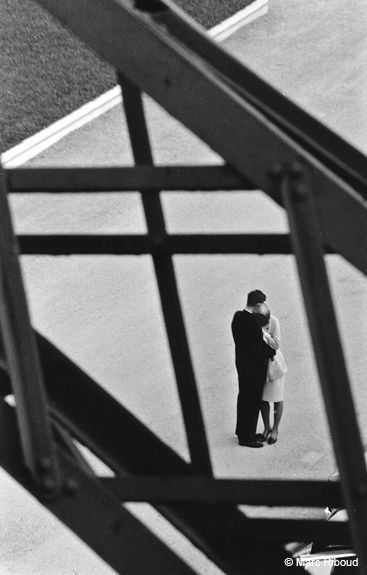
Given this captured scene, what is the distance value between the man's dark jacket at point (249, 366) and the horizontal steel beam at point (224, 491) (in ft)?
20.2

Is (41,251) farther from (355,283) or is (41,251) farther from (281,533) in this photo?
(355,283)

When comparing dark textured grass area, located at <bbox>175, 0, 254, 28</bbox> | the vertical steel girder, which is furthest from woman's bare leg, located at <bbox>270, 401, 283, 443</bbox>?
dark textured grass area, located at <bbox>175, 0, 254, 28</bbox>

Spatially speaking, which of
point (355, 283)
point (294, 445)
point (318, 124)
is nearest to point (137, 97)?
point (318, 124)

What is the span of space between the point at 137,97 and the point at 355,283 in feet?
31.8

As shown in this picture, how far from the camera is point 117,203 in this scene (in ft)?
49.3

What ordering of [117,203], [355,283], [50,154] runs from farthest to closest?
[50,154] → [117,203] → [355,283]

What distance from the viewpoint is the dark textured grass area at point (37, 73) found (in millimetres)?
16750

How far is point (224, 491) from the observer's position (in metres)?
3.27

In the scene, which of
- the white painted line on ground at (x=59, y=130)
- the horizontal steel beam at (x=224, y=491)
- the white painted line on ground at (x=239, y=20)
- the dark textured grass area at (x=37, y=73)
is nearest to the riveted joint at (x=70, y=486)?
the horizontal steel beam at (x=224, y=491)

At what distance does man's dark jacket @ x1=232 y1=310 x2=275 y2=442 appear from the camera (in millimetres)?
9508

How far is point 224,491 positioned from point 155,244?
836mm

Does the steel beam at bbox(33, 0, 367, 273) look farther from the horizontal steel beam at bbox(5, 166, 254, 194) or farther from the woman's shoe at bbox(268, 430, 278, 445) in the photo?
the woman's shoe at bbox(268, 430, 278, 445)

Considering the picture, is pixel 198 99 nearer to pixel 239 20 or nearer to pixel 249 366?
pixel 249 366

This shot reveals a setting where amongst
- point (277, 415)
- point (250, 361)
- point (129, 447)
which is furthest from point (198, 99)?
point (277, 415)
